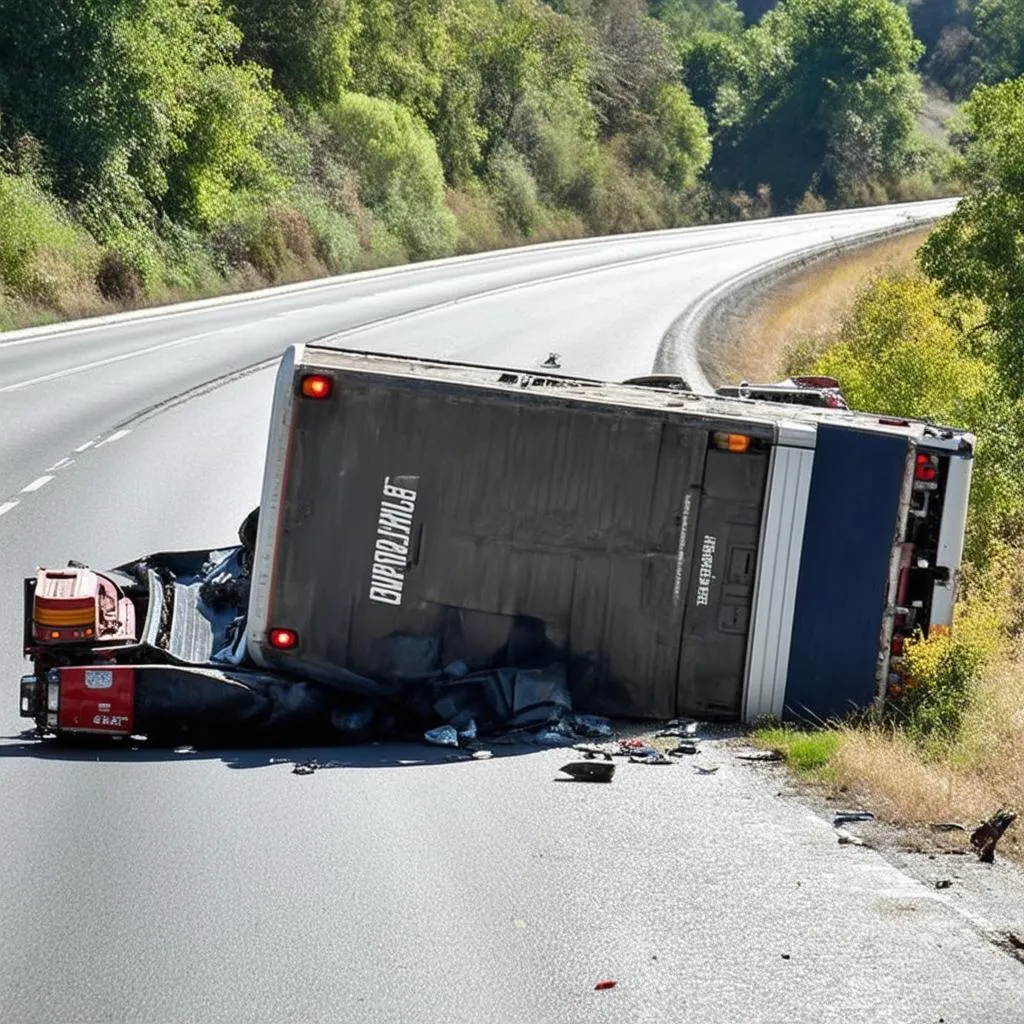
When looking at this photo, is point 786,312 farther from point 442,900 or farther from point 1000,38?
point 1000,38

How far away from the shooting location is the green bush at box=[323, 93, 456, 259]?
61.4m

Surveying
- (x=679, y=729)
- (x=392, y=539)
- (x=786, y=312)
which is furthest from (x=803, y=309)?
(x=392, y=539)

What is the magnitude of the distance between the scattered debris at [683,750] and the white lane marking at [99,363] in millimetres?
18649

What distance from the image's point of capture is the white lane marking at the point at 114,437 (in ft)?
77.6

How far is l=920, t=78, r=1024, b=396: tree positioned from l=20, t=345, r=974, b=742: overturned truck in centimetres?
2007

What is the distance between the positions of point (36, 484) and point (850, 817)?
1284 cm

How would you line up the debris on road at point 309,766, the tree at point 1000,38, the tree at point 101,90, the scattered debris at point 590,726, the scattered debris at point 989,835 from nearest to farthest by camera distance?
the scattered debris at point 989,835, the debris on road at point 309,766, the scattered debris at point 590,726, the tree at point 101,90, the tree at point 1000,38

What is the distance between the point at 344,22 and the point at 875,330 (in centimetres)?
3031

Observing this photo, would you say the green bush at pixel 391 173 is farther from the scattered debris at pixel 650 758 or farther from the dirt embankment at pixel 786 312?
the scattered debris at pixel 650 758

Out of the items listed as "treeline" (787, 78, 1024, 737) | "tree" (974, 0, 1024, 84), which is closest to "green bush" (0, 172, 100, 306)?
"treeline" (787, 78, 1024, 737)

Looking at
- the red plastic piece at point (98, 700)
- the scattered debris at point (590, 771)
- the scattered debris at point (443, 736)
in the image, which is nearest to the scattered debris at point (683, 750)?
the scattered debris at point (590, 771)

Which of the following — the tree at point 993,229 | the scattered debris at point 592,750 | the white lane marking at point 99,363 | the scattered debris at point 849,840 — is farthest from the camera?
the tree at point 993,229

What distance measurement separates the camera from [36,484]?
2033cm

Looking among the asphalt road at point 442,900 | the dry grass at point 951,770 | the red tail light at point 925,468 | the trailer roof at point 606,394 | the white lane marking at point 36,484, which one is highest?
the trailer roof at point 606,394
